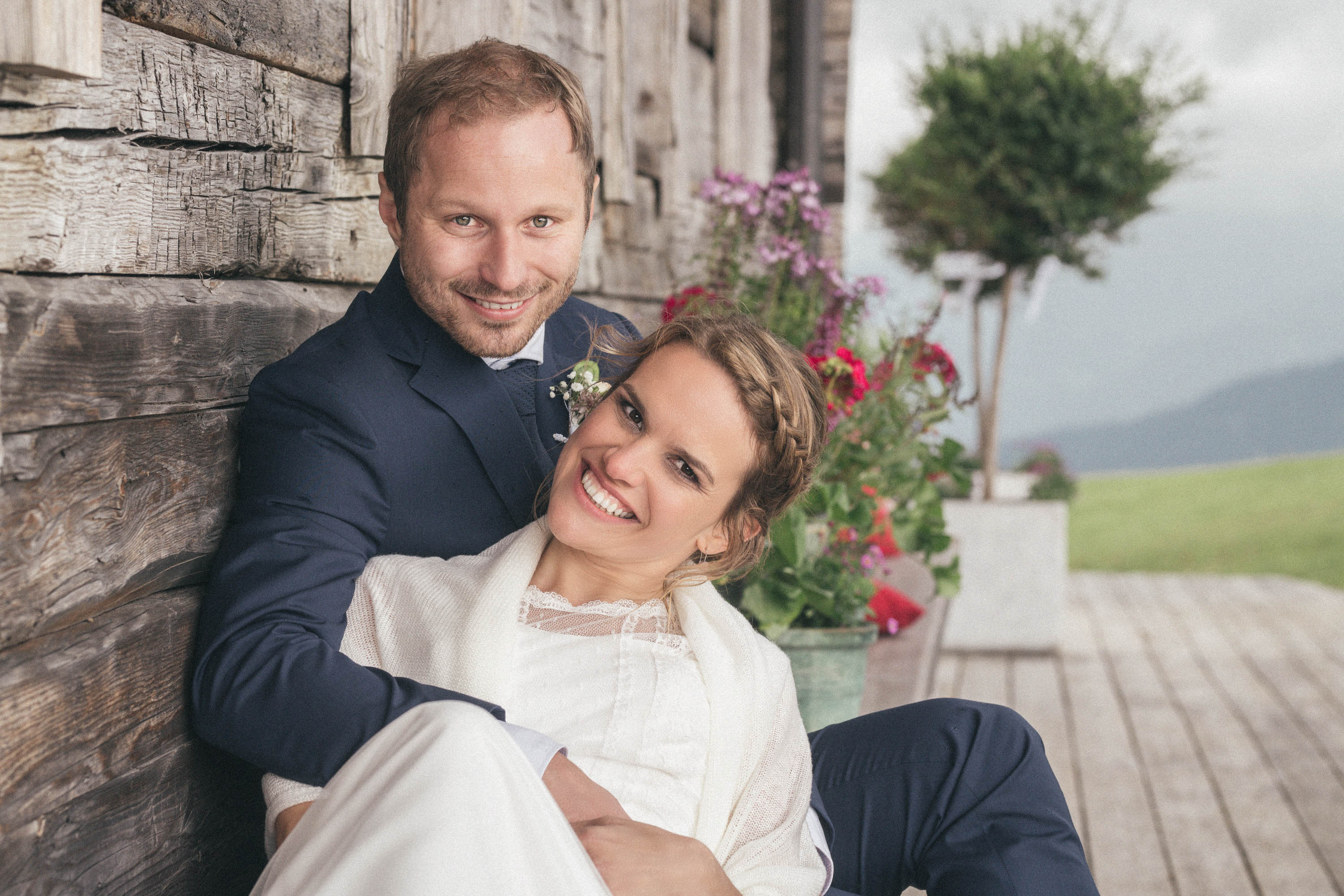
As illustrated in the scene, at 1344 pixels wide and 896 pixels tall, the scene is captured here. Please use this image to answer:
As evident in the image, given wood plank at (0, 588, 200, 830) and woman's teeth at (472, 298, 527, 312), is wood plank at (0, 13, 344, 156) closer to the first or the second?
woman's teeth at (472, 298, 527, 312)

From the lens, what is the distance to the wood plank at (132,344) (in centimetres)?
95

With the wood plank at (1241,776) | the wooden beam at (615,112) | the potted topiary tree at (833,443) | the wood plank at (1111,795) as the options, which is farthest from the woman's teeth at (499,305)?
the wood plank at (1241,776)

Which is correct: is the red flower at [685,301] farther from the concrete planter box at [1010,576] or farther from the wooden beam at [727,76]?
the concrete planter box at [1010,576]

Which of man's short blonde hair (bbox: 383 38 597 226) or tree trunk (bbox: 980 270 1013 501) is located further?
tree trunk (bbox: 980 270 1013 501)

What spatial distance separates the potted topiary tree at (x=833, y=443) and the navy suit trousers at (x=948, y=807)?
1.30 feet

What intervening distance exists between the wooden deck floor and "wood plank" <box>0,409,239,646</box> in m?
2.40

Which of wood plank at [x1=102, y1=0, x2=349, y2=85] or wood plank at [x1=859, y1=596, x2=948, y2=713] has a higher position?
wood plank at [x1=102, y1=0, x2=349, y2=85]

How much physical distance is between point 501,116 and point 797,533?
99 centimetres

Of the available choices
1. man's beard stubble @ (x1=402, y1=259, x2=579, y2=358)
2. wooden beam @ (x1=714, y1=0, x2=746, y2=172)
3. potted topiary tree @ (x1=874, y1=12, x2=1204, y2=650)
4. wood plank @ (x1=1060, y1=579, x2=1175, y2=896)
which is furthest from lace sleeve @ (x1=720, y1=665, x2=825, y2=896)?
potted topiary tree @ (x1=874, y1=12, x2=1204, y2=650)

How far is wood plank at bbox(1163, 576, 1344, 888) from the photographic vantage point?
305 centimetres

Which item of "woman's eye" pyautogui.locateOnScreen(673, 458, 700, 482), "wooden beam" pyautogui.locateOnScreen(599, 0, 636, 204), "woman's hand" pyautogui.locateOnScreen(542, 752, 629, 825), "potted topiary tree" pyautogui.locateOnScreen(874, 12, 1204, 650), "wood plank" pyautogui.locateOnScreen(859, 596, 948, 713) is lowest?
"wood plank" pyautogui.locateOnScreen(859, 596, 948, 713)

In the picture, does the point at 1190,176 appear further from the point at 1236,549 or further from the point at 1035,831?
the point at 1035,831

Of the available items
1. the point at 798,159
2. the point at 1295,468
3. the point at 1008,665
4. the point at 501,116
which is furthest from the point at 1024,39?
the point at 1295,468

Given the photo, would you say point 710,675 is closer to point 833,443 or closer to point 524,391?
point 524,391
